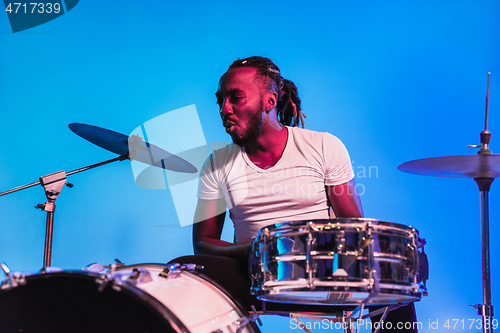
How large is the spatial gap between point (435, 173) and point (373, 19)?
3.51ft

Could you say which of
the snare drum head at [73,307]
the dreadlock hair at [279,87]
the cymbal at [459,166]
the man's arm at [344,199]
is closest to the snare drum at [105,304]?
the snare drum head at [73,307]

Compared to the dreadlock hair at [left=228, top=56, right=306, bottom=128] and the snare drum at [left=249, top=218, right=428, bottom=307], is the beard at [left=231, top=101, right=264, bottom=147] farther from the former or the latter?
the snare drum at [left=249, top=218, right=428, bottom=307]

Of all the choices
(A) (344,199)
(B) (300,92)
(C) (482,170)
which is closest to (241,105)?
(A) (344,199)

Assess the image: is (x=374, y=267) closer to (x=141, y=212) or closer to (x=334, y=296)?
(x=334, y=296)

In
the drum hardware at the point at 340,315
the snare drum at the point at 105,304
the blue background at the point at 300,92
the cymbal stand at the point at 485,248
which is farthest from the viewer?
the blue background at the point at 300,92

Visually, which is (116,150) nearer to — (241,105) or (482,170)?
(241,105)

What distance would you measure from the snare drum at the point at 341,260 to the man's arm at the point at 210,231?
355 mm

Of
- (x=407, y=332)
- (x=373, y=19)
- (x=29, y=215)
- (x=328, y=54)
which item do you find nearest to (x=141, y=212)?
(x=29, y=215)

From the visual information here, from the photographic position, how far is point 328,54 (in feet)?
8.87

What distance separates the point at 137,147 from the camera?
1.66 meters

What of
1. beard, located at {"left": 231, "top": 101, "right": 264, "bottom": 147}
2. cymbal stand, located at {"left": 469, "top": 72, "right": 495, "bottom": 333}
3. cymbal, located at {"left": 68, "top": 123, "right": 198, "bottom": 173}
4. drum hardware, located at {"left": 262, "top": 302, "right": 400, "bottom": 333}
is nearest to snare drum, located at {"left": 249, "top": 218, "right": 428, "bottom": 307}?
drum hardware, located at {"left": 262, "top": 302, "right": 400, "bottom": 333}

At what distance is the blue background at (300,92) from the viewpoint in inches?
101

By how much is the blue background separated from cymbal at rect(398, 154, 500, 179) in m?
0.43

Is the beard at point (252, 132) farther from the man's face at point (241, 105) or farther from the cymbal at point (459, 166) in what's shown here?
the cymbal at point (459, 166)
